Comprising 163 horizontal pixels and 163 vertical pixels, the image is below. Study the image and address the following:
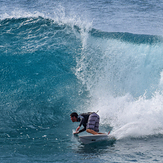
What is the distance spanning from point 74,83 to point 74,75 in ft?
1.33

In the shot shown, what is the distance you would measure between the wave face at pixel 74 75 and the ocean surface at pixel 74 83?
3cm

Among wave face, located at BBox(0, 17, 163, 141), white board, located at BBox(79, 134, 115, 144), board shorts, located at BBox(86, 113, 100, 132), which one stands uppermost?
wave face, located at BBox(0, 17, 163, 141)

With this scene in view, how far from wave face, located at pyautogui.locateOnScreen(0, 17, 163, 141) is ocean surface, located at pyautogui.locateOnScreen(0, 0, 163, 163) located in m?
0.03

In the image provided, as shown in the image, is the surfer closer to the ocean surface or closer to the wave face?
the ocean surface

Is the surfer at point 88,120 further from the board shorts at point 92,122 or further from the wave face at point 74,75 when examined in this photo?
the wave face at point 74,75

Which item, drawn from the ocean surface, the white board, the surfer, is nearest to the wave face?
the ocean surface

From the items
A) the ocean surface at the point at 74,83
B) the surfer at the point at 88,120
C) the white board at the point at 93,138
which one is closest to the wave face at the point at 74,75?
the ocean surface at the point at 74,83

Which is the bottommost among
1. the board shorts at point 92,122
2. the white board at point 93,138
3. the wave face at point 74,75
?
the white board at point 93,138

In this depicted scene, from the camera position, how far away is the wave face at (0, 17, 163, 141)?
726 cm

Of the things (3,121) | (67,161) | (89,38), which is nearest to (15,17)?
(89,38)

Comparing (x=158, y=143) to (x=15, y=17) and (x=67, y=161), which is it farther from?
(x=15, y=17)

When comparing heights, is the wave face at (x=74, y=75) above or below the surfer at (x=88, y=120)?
above

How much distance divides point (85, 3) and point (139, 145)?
11671 mm

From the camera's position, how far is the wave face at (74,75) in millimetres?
7262
